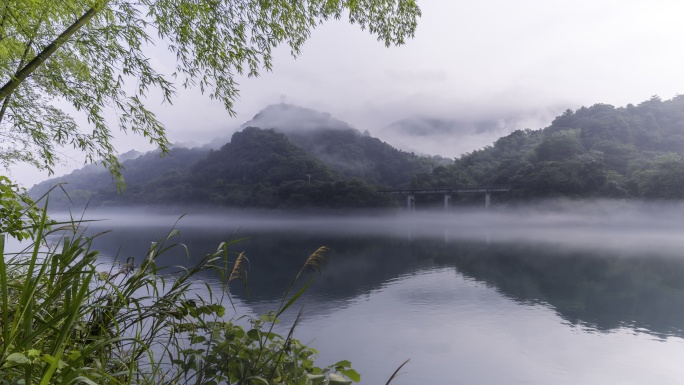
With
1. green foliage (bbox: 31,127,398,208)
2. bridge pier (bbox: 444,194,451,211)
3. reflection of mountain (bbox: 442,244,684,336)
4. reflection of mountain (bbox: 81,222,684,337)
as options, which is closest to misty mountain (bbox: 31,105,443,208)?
green foliage (bbox: 31,127,398,208)

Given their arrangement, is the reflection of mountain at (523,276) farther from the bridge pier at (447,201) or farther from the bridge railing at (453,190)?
the bridge pier at (447,201)

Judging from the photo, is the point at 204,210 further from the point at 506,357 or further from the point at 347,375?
the point at 347,375

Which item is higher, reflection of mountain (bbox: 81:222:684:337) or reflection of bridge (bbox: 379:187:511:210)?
reflection of bridge (bbox: 379:187:511:210)

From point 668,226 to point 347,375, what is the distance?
4926 centimetres

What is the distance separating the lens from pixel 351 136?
91.9m

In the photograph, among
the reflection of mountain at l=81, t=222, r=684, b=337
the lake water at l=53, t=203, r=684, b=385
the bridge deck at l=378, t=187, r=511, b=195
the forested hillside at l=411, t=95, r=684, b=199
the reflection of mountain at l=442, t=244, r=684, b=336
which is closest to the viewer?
the lake water at l=53, t=203, r=684, b=385

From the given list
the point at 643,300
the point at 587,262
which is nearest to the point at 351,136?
the point at 587,262

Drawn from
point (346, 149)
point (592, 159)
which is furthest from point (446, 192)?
point (346, 149)

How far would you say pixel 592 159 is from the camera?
42500 mm

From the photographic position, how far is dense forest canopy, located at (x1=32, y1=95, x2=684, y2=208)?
42.2m

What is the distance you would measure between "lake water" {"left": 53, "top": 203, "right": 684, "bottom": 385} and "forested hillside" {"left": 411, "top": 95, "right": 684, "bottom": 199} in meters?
12.8

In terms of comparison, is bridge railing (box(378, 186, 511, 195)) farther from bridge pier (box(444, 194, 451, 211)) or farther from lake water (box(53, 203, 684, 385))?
lake water (box(53, 203, 684, 385))

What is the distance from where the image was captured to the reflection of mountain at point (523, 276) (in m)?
12.6

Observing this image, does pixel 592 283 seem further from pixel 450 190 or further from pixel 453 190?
pixel 450 190
